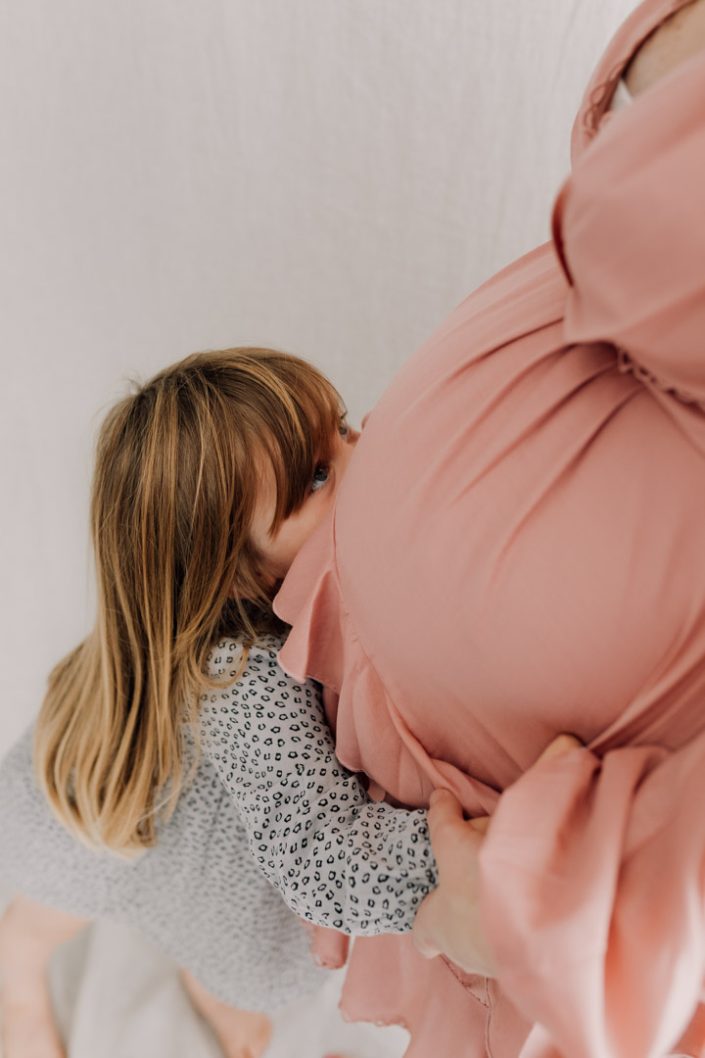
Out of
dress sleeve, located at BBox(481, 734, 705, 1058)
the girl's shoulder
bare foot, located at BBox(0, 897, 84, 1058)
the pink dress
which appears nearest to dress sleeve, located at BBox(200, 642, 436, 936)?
the girl's shoulder

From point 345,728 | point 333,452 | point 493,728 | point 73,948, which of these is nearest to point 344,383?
point 333,452

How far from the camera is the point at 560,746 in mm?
611

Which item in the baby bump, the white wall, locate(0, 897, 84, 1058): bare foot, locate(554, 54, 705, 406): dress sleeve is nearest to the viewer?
locate(554, 54, 705, 406): dress sleeve

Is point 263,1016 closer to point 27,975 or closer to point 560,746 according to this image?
point 27,975

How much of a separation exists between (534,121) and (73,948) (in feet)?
4.21

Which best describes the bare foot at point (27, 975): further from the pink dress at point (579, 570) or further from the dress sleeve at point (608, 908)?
the dress sleeve at point (608, 908)

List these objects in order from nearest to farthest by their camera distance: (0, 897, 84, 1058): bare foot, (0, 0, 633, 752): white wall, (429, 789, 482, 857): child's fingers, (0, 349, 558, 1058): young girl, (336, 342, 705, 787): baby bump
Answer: (336, 342, 705, 787): baby bump → (429, 789, 482, 857): child's fingers → (0, 349, 558, 1058): young girl → (0, 0, 633, 752): white wall → (0, 897, 84, 1058): bare foot

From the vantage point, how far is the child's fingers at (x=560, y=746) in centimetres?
61

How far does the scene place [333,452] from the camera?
924 millimetres

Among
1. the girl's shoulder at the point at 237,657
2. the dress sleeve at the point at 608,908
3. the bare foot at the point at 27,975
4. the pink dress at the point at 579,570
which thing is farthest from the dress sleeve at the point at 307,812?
the bare foot at the point at 27,975

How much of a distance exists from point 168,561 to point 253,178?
1.65 feet

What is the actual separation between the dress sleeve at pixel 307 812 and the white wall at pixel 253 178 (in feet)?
1.58

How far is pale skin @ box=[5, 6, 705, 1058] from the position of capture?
0.53m

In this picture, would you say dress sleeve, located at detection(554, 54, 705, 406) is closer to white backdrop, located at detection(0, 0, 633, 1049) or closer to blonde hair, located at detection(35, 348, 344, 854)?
blonde hair, located at detection(35, 348, 344, 854)
